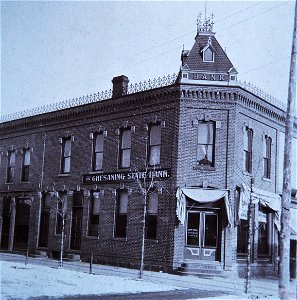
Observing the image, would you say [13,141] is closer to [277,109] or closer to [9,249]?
[9,249]

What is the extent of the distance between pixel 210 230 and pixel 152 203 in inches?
122

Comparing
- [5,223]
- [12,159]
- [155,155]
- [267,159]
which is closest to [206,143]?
[155,155]

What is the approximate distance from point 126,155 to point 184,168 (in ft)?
13.6

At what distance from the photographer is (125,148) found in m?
24.9

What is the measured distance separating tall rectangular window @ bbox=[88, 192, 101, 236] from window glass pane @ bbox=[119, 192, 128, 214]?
1637mm

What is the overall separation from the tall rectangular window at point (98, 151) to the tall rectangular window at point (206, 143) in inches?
250

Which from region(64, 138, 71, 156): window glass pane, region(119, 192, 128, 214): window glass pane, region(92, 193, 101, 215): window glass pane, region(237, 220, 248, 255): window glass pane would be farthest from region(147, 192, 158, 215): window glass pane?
region(64, 138, 71, 156): window glass pane

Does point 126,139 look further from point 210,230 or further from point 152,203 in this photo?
point 210,230

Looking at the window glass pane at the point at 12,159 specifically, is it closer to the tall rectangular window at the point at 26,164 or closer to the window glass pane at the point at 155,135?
the tall rectangular window at the point at 26,164

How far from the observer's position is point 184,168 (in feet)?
71.5

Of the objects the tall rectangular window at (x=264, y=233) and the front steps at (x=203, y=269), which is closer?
the front steps at (x=203, y=269)

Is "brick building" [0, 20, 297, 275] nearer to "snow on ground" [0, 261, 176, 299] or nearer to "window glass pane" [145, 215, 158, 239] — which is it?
"window glass pane" [145, 215, 158, 239]

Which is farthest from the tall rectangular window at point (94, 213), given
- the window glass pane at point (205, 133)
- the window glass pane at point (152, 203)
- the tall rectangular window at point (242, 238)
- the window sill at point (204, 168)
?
the tall rectangular window at point (242, 238)

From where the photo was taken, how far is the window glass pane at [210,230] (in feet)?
70.3
